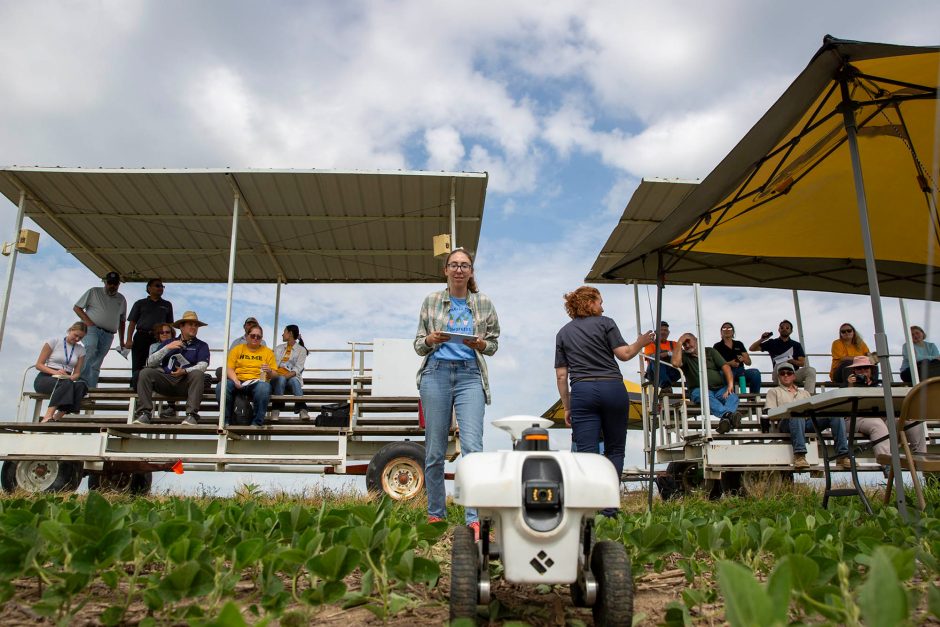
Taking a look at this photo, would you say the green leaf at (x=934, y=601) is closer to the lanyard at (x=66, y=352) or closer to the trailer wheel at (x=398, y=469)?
the trailer wheel at (x=398, y=469)

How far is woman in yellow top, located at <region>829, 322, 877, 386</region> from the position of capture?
9492 millimetres

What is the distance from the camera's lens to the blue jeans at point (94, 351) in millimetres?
8867

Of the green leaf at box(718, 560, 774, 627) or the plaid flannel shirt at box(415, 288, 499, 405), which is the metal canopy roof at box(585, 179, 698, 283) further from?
the green leaf at box(718, 560, 774, 627)

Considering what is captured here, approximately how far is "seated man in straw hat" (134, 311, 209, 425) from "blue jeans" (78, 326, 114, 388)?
122cm

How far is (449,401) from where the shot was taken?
3902mm

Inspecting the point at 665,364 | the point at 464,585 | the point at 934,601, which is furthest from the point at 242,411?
the point at 934,601

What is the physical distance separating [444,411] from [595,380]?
1049mm

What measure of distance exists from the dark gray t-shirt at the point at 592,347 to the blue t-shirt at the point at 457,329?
29.8 inches

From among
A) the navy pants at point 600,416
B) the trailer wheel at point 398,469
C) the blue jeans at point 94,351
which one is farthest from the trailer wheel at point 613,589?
the blue jeans at point 94,351

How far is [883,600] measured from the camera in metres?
1.03

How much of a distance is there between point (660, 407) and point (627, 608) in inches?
303

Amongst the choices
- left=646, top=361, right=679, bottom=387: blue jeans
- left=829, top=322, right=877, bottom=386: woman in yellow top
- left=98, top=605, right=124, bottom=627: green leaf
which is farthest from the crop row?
left=829, top=322, right=877, bottom=386: woman in yellow top

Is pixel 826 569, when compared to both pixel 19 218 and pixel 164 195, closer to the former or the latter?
pixel 164 195

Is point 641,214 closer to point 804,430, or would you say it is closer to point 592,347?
point 804,430
